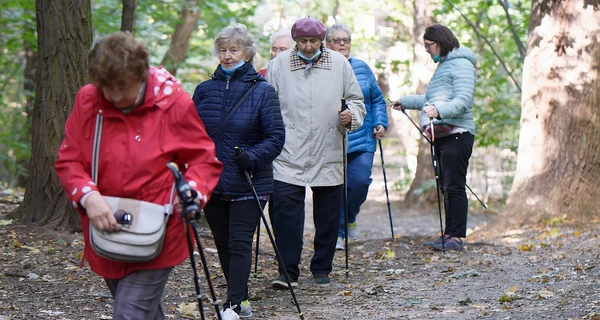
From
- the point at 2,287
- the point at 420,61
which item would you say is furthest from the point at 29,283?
the point at 420,61

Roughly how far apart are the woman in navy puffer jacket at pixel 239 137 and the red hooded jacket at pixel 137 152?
67.5 inches

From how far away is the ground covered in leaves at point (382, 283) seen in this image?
18.1 ft

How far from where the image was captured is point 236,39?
5.31 meters

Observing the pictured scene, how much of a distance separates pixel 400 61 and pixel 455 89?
8.21 m

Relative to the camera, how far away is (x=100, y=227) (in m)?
3.23

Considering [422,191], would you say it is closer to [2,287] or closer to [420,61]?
[420,61]

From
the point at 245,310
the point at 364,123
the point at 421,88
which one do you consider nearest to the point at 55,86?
the point at 364,123

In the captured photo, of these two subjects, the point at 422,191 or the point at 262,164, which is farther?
the point at 422,191

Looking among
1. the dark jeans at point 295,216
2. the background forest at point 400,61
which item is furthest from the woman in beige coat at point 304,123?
the background forest at point 400,61

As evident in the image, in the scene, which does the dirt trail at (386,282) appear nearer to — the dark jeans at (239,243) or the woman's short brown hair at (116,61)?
the dark jeans at (239,243)

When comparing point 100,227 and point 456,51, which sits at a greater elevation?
point 456,51

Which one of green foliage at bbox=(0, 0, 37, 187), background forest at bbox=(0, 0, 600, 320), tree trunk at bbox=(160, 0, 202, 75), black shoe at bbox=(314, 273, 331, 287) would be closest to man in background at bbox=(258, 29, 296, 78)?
background forest at bbox=(0, 0, 600, 320)

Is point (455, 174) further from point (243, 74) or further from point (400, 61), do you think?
point (400, 61)

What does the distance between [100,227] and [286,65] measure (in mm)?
3440
